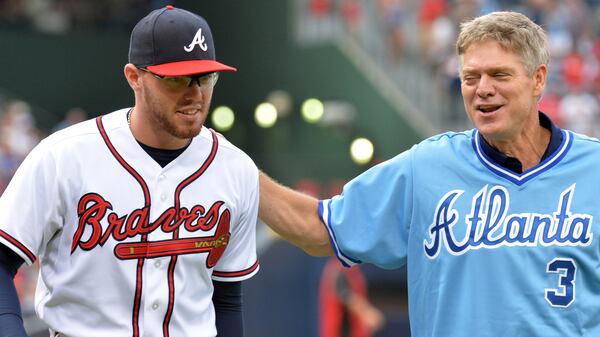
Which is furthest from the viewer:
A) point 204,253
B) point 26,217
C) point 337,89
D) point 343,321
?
point 337,89

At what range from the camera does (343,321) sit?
1153cm

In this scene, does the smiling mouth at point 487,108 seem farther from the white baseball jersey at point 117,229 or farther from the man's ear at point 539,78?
the white baseball jersey at point 117,229

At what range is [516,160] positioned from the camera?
11.9 feet

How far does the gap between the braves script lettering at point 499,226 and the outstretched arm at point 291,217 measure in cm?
43

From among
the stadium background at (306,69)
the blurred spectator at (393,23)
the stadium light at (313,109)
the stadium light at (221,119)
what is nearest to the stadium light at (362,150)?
the stadium background at (306,69)

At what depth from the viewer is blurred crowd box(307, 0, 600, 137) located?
14078 millimetres

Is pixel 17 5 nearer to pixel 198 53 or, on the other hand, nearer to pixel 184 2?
pixel 184 2

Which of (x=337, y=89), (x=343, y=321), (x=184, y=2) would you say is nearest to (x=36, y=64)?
(x=184, y=2)

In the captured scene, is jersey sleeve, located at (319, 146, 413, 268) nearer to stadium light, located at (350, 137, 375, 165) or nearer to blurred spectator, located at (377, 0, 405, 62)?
stadium light, located at (350, 137, 375, 165)

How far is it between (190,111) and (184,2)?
1567cm

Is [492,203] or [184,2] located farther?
[184,2]

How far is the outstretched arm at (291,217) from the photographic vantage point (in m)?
3.84

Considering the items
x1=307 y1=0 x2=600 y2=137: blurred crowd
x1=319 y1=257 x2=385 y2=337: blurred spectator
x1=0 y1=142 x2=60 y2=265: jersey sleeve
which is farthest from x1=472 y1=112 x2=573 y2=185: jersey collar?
x1=307 y1=0 x2=600 y2=137: blurred crowd

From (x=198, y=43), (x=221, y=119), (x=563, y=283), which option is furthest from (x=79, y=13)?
(x=563, y=283)
